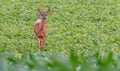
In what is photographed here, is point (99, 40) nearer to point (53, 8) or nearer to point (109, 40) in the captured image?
point (109, 40)

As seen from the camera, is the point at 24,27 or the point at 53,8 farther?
the point at 53,8

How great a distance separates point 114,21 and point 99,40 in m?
1.77

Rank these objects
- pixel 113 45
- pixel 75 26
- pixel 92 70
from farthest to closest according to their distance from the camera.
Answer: pixel 75 26, pixel 113 45, pixel 92 70

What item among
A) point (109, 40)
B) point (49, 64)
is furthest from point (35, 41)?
point (49, 64)

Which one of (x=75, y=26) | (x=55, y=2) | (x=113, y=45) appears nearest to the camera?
(x=113, y=45)

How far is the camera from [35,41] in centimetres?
874

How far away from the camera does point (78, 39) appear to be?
29.6 feet

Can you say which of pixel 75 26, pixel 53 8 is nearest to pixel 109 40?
pixel 75 26

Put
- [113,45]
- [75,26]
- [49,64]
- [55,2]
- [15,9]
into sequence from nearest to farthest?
[49,64] < [113,45] < [75,26] < [15,9] < [55,2]

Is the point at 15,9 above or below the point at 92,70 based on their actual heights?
below

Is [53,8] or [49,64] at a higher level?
[49,64]

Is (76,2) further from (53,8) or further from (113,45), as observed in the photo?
(113,45)

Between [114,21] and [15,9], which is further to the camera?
[15,9]

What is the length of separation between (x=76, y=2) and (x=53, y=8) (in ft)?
3.14
